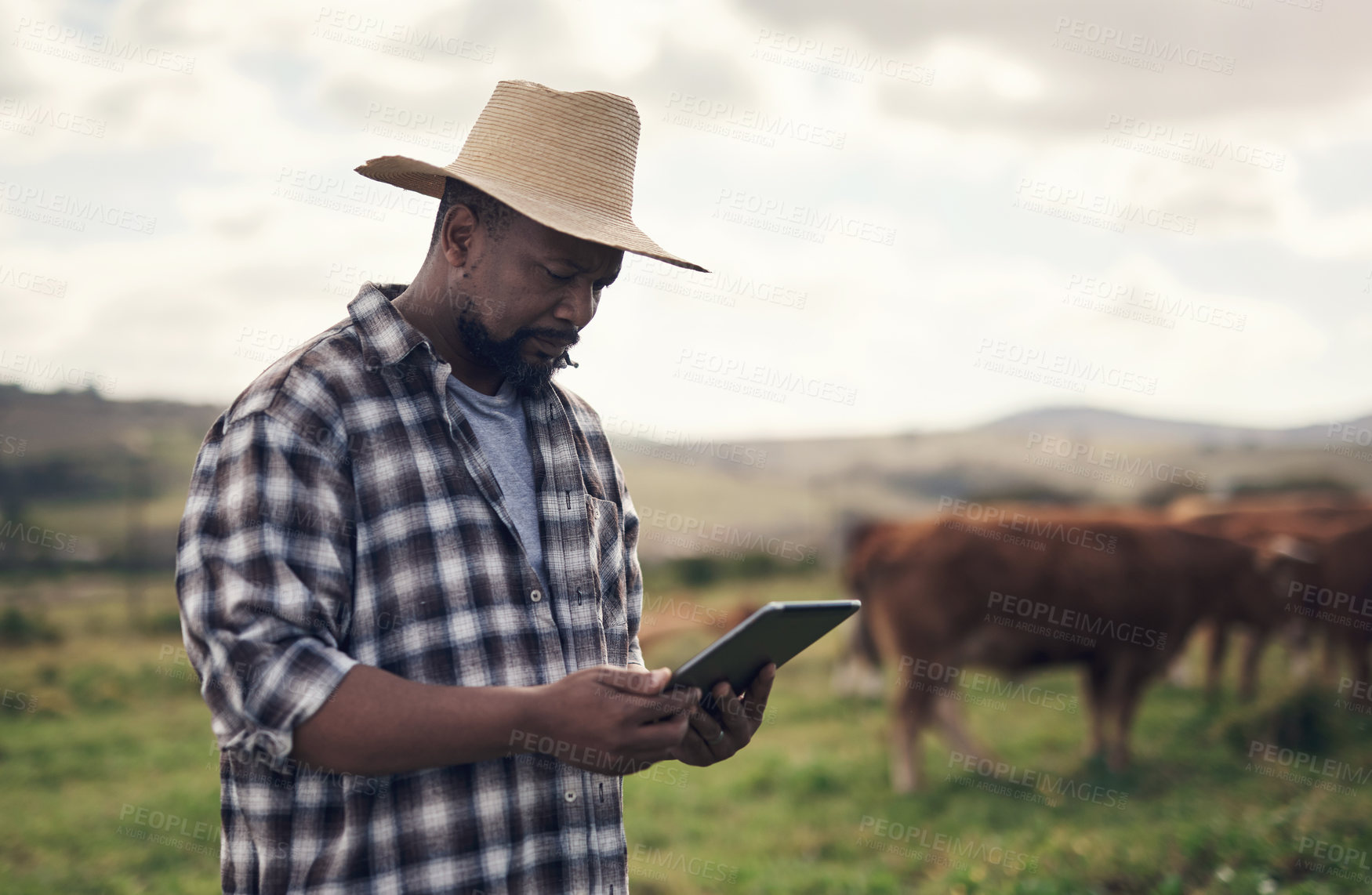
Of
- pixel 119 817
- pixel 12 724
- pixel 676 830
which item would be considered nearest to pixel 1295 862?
pixel 676 830

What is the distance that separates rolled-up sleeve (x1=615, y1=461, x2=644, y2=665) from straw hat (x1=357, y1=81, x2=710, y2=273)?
1.87 feet

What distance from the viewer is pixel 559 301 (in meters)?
2.11

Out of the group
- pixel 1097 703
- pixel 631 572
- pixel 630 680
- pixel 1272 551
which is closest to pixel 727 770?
pixel 1097 703

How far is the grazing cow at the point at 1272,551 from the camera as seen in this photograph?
30.2ft

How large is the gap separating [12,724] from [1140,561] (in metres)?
9.99

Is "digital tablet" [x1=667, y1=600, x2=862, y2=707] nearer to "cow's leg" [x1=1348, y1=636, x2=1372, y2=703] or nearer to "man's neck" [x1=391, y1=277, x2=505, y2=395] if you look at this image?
"man's neck" [x1=391, y1=277, x2=505, y2=395]

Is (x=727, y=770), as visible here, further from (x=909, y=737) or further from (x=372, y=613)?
(x=372, y=613)

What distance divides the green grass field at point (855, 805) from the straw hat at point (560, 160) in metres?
3.90

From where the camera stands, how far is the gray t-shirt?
6.63 feet

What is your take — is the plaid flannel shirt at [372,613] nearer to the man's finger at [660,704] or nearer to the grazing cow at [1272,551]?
the man's finger at [660,704]

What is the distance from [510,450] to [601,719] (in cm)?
67

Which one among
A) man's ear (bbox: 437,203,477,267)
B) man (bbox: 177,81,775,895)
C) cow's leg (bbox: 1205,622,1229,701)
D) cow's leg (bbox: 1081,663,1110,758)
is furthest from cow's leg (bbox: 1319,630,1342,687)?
man's ear (bbox: 437,203,477,267)

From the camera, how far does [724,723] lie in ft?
6.70

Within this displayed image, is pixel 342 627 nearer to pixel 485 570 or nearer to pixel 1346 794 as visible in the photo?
pixel 485 570
